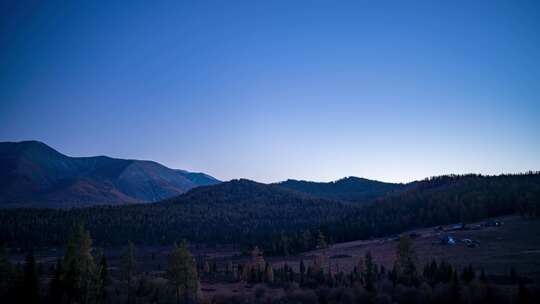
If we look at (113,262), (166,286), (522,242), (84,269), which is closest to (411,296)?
(166,286)

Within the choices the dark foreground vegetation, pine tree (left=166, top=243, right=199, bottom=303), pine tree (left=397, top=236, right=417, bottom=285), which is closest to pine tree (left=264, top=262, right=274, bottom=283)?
the dark foreground vegetation

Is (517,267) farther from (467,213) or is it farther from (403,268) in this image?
(467,213)

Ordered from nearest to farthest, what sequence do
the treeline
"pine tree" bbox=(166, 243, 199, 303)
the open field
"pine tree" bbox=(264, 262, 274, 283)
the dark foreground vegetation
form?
the treeline
the dark foreground vegetation
"pine tree" bbox=(166, 243, 199, 303)
the open field
"pine tree" bbox=(264, 262, 274, 283)

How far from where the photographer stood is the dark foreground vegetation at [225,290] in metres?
58.6

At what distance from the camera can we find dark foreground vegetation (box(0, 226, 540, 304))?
5856 cm

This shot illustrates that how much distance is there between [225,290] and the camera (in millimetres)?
92125

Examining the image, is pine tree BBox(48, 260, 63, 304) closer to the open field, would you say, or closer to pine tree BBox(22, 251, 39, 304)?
pine tree BBox(22, 251, 39, 304)

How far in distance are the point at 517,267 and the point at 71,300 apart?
8478 centimetres

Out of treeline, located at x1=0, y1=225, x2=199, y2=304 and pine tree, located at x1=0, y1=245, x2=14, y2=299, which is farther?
pine tree, located at x1=0, y1=245, x2=14, y2=299

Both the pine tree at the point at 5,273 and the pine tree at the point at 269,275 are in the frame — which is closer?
the pine tree at the point at 5,273

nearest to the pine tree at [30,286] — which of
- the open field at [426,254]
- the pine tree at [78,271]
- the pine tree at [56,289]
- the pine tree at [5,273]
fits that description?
the pine tree at [56,289]

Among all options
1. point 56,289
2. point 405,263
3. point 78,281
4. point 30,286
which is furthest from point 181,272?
point 405,263

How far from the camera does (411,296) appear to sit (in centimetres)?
6656

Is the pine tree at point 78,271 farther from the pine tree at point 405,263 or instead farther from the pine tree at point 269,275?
the pine tree at point 405,263
